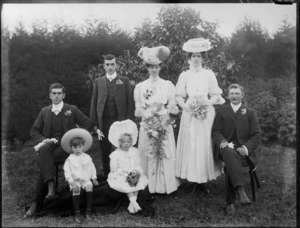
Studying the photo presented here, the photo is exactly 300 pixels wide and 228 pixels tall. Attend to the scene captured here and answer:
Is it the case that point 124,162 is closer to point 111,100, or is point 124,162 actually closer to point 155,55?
point 111,100

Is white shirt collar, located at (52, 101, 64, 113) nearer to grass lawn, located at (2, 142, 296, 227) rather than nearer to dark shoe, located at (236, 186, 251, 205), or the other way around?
grass lawn, located at (2, 142, 296, 227)

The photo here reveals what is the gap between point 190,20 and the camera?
7.73 m

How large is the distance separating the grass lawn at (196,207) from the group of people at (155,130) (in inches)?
13.8

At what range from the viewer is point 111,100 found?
7.18 metres

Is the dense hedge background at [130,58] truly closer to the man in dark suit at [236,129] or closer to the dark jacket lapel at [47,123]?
the dark jacket lapel at [47,123]

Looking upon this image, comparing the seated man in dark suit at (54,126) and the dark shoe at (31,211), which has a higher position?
the seated man in dark suit at (54,126)

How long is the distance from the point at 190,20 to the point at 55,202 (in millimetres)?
4086

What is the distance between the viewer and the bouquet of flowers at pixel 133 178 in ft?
20.6

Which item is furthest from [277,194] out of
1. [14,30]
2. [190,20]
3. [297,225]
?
[14,30]

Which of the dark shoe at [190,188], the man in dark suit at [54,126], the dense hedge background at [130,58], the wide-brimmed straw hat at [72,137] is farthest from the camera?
the dense hedge background at [130,58]

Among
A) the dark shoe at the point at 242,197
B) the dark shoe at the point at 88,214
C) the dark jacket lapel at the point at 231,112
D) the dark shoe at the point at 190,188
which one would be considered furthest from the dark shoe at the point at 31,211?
the dark jacket lapel at the point at 231,112

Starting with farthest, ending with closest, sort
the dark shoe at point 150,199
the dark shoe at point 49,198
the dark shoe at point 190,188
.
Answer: the dark shoe at point 190,188 → the dark shoe at point 150,199 → the dark shoe at point 49,198

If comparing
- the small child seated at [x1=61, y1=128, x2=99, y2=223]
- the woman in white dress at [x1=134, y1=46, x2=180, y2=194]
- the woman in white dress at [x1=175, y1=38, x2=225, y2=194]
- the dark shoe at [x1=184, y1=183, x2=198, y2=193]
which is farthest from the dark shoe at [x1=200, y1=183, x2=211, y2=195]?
the small child seated at [x1=61, y1=128, x2=99, y2=223]

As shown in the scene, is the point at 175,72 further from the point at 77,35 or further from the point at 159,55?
the point at 77,35
